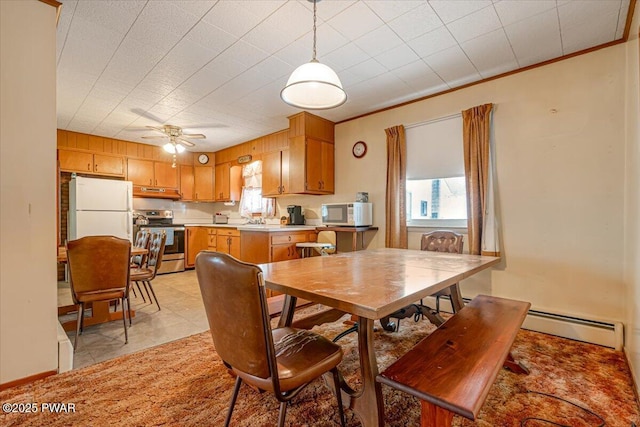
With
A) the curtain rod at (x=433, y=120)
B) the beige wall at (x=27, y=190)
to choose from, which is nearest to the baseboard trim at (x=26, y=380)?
the beige wall at (x=27, y=190)

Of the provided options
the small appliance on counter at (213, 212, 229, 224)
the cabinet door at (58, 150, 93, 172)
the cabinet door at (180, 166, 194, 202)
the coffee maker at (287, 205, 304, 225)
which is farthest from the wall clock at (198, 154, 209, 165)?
the coffee maker at (287, 205, 304, 225)

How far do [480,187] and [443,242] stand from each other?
70 centimetres

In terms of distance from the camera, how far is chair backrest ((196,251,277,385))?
1.02m

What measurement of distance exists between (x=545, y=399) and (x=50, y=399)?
113 inches

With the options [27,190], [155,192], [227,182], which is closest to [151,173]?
[155,192]

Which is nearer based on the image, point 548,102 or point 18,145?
point 18,145

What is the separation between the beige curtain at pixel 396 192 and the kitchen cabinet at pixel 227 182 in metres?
3.21

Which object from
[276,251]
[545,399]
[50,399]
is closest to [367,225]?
[276,251]

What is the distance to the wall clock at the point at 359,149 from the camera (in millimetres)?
4073

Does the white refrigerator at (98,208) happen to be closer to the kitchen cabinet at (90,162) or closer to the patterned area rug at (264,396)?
the kitchen cabinet at (90,162)

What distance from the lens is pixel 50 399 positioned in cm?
167

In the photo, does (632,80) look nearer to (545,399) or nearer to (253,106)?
(545,399)

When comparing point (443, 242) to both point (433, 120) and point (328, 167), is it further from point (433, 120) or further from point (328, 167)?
point (328, 167)

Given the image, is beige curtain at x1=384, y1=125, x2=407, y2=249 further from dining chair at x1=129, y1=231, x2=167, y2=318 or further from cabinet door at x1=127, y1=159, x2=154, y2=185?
cabinet door at x1=127, y1=159, x2=154, y2=185
